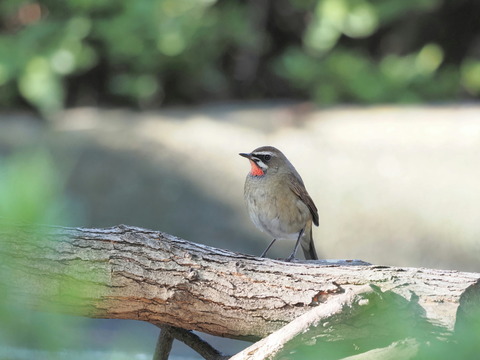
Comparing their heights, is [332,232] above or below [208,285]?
above

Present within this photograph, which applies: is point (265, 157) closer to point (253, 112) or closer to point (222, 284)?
point (222, 284)

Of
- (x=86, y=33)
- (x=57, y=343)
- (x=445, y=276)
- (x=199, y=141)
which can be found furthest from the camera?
(x=86, y=33)

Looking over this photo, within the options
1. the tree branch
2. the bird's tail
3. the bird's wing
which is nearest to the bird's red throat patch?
the bird's wing

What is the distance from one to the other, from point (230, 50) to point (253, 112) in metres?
1.32

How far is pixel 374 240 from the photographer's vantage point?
16.8ft

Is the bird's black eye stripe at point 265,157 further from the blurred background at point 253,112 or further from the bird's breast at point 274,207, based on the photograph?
the blurred background at point 253,112

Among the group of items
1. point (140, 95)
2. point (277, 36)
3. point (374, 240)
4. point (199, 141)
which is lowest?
point (374, 240)

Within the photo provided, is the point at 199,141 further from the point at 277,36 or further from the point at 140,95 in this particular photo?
the point at 277,36

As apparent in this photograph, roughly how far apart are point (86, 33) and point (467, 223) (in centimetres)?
353

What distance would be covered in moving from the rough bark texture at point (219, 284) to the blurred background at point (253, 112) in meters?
1.87

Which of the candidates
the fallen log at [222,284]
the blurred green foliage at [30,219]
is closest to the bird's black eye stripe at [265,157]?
the fallen log at [222,284]

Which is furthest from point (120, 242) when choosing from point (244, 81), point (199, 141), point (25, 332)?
point (244, 81)

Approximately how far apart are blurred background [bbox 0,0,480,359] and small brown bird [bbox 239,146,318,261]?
1.25m

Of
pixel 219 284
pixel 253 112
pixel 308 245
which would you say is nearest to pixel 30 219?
pixel 219 284
